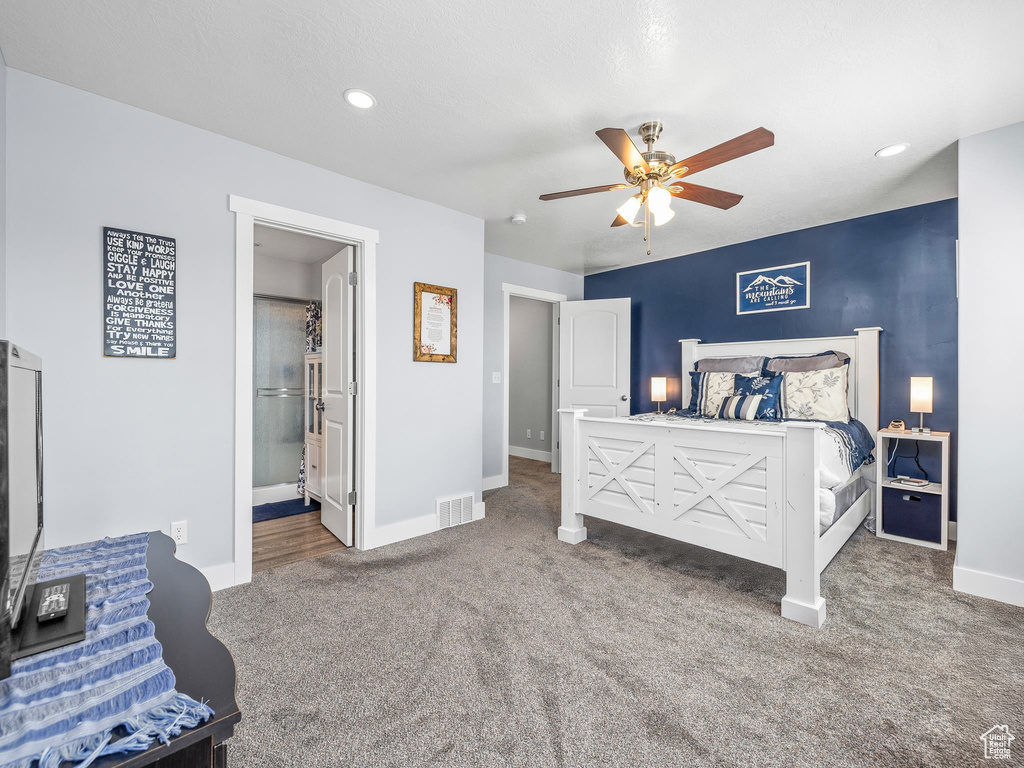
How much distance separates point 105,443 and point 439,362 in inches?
76.3

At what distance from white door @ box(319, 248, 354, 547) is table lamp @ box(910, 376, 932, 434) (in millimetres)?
3945

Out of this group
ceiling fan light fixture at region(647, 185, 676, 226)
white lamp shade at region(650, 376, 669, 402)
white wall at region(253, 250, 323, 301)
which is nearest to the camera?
ceiling fan light fixture at region(647, 185, 676, 226)

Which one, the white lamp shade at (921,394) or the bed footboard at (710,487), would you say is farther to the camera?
the white lamp shade at (921,394)

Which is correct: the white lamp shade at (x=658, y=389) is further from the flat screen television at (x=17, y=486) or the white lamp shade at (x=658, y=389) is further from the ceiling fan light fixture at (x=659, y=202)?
the flat screen television at (x=17, y=486)

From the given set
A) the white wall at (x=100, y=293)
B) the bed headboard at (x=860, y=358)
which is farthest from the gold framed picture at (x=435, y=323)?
the bed headboard at (x=860, y=358)

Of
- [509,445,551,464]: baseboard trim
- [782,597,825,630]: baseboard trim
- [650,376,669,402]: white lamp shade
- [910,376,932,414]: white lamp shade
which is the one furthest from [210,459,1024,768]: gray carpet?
[509,445,551,464]: baseboard trim

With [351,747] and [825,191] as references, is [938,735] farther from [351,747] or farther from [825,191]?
[825,191]

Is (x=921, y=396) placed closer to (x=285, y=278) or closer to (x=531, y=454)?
(x=531, y=454)

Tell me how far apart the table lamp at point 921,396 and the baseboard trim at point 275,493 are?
5153 mm

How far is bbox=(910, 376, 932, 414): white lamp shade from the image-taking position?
3.17 m

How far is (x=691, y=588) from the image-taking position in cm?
250

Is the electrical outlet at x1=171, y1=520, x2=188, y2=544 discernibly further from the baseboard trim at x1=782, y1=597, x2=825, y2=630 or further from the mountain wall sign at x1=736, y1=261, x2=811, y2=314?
the mountain wall sign at x1=736, y1=261, x2=811, y2=314

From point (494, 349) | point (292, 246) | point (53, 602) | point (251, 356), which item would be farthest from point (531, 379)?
point (53, 602)

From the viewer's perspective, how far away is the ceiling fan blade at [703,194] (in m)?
2.37
